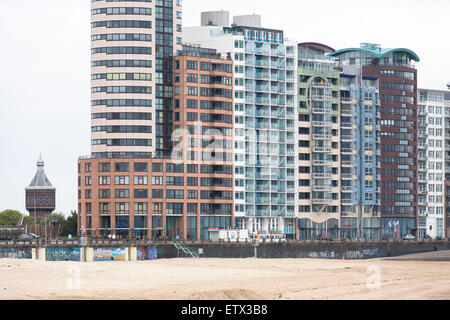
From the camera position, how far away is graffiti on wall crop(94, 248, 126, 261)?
16250 cm

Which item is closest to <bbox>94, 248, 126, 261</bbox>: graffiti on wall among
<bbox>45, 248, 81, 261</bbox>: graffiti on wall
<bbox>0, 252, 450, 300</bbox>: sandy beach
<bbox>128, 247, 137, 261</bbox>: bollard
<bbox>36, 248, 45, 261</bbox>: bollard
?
<bbox>128, 247, 137, 261</bbox>: bollard

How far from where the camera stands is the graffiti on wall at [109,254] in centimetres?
16250

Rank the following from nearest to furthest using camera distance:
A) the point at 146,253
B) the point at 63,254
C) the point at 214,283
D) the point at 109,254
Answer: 1. the point at 214,283
2. the point at 63,254
3. the point at 109,254
4. the point at 146,253

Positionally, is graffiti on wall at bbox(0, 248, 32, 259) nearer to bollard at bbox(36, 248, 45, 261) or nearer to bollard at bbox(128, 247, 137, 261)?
bollard at bbox(36, 248, 45, 261)

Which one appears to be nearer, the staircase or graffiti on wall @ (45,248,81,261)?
graffiti on wall @ (45,248,81,261)

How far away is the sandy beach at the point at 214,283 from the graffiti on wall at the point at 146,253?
31.1 meters

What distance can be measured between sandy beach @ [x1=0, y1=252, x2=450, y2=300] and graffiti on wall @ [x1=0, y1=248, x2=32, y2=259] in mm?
16193

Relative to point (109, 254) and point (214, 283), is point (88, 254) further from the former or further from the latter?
point (214, 283)

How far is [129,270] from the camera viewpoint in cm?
12888

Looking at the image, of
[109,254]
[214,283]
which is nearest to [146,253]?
[109,254]

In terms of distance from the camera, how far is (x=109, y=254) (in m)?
164

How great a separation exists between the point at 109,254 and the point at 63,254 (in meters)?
8.62
